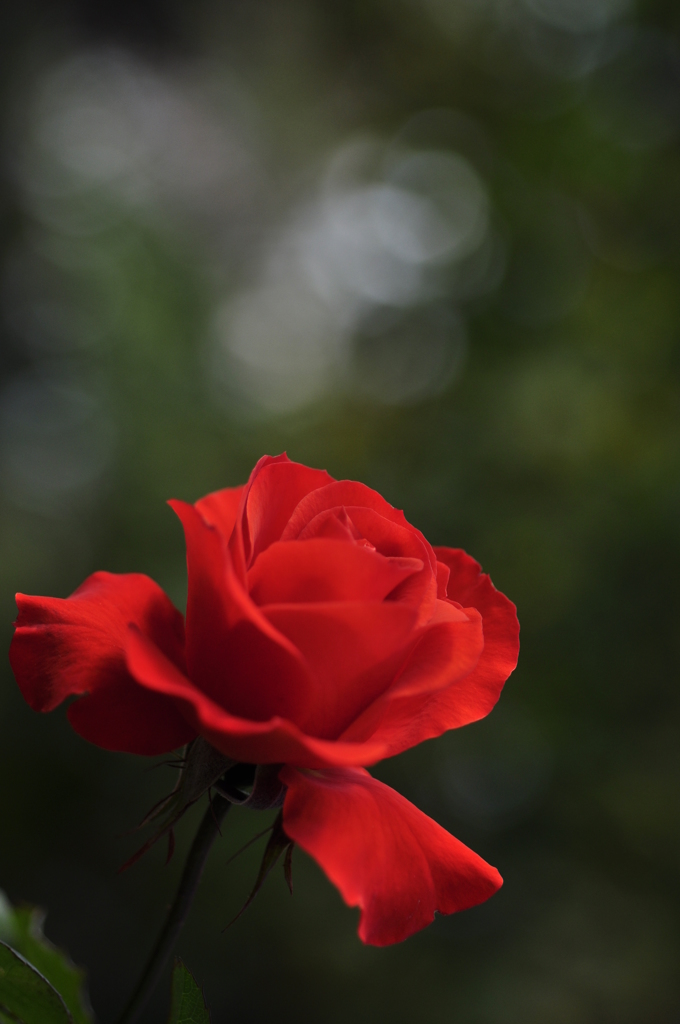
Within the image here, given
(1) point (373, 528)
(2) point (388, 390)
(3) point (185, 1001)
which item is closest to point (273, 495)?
(1) point (373, 528)

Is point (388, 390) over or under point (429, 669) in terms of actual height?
under

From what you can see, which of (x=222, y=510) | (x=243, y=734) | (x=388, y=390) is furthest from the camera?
(x=388, y=390)

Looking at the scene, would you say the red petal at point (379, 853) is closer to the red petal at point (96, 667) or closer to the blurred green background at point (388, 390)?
the red petal at point (96, 667)

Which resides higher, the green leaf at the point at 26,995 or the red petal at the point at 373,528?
the red petal at the point at 373,528

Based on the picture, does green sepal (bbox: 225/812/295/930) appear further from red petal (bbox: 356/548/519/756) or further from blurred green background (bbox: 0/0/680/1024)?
blurred green background (bbox: 0/0/680/1024)

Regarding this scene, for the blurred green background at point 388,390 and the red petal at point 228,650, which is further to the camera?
the blurred green background at point 388,390

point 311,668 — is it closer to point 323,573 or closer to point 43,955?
point 323,573

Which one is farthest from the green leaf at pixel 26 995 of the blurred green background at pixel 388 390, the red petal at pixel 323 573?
the blurred green background at pixel 388 390
